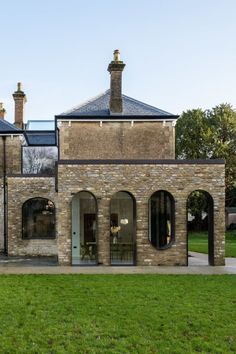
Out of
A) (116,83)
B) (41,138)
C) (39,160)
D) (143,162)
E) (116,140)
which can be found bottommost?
(143,162)

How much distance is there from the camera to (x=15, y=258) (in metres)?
19.8

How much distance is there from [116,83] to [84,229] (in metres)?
7.93

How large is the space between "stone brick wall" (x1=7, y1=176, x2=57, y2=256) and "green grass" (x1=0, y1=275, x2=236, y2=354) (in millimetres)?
7758

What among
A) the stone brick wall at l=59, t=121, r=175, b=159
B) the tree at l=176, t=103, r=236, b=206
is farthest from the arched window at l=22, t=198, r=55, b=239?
the tree at l=176, t=103, r=236, b=206

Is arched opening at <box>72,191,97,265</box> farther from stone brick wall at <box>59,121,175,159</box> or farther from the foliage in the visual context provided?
the foliage

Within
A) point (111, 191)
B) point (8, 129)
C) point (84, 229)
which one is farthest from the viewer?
point (8, 129)

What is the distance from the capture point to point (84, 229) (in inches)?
734

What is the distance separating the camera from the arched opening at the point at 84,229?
17.6 meters

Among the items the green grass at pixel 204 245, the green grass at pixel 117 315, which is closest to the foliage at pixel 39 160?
the green grass at pixel 204 245

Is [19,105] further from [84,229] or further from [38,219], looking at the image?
[84,229]

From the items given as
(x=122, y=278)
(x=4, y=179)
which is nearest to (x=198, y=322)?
(x=122, y=278)

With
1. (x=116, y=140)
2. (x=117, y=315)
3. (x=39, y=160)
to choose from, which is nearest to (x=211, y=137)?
(x=39, y=160)

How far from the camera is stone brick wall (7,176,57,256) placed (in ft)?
68.6

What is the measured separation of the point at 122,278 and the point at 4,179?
1184 centimetres
